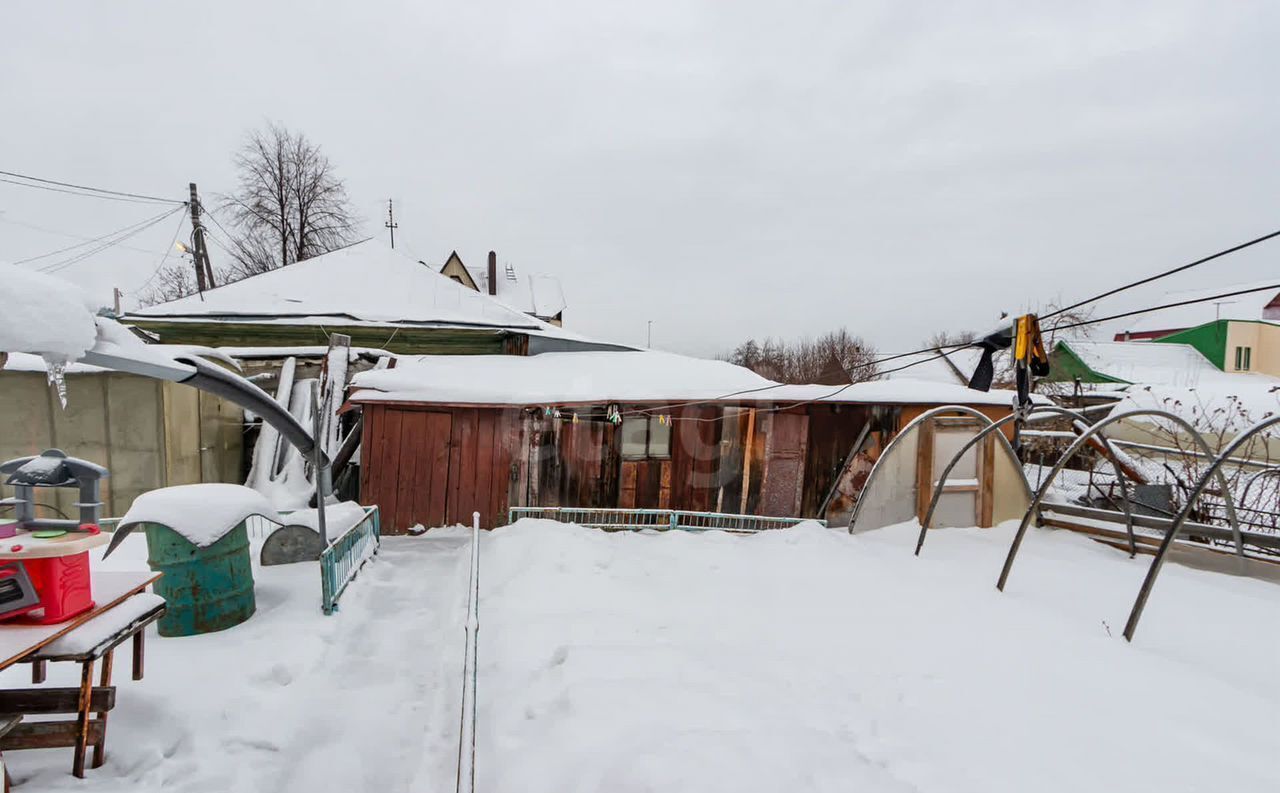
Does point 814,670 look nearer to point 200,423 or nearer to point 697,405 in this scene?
point 697,405

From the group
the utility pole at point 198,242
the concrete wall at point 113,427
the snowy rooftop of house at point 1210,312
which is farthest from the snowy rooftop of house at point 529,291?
the snowy rooftop of house at point 1210,312

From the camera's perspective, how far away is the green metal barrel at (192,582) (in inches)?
170

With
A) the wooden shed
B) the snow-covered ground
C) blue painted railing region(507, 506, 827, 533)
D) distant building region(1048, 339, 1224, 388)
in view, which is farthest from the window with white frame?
distant building region(1048, 339, 1224, 388)

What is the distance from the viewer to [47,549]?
264 centimetres

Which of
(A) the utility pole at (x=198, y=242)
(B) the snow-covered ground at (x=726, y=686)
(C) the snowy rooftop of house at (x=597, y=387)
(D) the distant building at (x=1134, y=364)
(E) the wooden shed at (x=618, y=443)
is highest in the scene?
(A) the utility pole at (x=198, y=242)

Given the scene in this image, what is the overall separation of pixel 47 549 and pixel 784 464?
8709 mm

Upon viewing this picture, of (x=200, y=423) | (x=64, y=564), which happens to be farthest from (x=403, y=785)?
(x=200, y=423)

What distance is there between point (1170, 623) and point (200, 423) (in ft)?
44.3

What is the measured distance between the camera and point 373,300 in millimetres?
14719

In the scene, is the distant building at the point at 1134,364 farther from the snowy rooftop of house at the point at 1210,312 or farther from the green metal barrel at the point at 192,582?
the green metal barrel at the point at 192,582

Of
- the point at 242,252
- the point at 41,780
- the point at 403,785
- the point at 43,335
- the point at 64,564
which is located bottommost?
the point at 403,785

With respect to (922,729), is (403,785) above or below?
below

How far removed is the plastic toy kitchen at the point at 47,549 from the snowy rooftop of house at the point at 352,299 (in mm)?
11157

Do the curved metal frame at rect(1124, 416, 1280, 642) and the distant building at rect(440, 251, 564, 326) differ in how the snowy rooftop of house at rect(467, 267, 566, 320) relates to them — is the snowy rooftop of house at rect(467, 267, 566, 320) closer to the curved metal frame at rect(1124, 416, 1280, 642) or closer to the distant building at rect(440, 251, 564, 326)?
the distant building at rect(440, 251, 564, 326)
